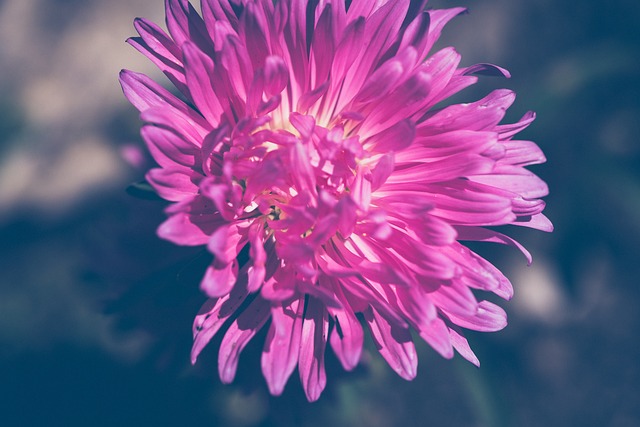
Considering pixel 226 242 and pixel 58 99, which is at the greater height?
pixel 58 99

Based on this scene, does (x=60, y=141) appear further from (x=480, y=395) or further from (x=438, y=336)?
(x=480, y=395)

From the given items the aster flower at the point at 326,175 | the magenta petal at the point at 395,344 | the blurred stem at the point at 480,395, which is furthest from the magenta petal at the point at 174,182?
the blurred stem at the point at 480,395

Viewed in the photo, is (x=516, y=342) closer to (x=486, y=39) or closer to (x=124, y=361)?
(x=486, y=39)

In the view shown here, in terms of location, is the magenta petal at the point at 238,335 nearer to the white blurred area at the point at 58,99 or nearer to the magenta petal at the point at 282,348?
the magenta petal at the point at 282,348

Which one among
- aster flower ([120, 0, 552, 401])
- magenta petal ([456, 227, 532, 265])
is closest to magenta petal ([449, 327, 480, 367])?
aster flower ([120, 0, 552, 401])

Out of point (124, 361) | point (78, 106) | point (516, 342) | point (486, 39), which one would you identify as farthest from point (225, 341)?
point (486, 39)

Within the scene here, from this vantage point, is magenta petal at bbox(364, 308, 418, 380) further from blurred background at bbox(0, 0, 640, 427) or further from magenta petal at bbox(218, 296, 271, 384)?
blurred background at bbox(0, 0, 640, 427)

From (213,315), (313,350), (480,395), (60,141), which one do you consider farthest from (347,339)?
(60,141)
